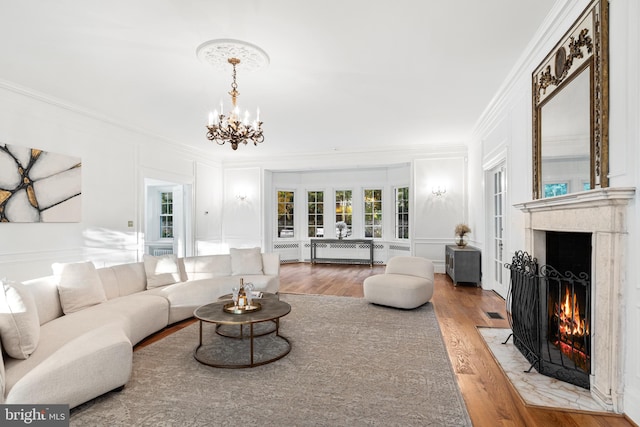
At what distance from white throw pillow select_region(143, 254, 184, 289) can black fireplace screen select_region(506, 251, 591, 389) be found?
3993 millimetres

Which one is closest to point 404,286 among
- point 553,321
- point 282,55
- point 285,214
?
point 553,321

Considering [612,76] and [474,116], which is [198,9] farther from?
[474,116]

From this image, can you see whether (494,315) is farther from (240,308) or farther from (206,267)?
(206,267)

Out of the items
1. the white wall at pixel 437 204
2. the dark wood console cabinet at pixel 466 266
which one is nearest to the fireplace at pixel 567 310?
the dark wood console cabinet at pixel 466 266

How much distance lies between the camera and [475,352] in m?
3.15

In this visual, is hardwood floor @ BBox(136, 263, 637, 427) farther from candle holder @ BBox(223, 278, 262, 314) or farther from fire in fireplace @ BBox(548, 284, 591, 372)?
candle holder @ BBox(223, 278, 262, 314)

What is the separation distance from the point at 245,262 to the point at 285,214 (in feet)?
15.0

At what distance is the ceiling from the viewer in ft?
8.91

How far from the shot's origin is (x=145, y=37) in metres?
3.07

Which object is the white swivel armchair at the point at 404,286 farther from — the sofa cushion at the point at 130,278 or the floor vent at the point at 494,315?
→ the sofa cushion at the point at 130,278

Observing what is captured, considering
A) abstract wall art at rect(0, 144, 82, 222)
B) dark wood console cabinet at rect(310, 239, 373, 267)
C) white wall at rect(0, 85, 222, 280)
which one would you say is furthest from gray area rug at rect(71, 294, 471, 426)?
dark wood console cabinet at rect(310, 239, 373, 267)

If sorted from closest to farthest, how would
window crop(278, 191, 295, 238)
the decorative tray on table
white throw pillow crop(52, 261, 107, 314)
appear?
the decorative tray on table < white throw pillow crop(52, 261, 107, 314) < window crop(278, 191, 295, 238)

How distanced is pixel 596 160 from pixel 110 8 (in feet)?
12.2

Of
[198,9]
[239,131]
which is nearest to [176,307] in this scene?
[239,131]
